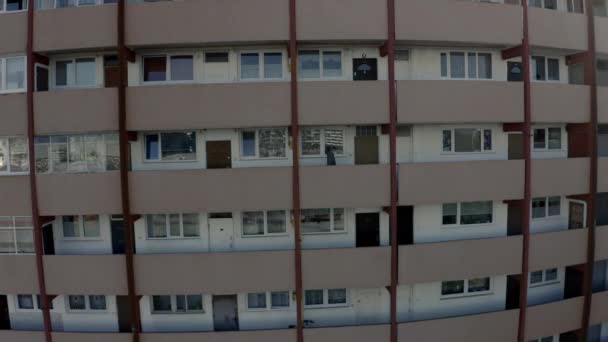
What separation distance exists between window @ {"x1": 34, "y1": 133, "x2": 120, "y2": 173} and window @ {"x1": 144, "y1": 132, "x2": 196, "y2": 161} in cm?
92

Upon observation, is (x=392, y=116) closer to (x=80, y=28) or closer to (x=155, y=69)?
(x=155, y=69)

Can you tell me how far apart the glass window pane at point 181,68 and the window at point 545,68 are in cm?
1113

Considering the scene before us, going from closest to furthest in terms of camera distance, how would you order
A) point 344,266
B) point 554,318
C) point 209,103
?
point 209,103
point 344,266
point 554,318

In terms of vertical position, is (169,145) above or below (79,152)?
above

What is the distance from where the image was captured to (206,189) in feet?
29.3

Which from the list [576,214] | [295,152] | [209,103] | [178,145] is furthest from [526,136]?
[178,145]

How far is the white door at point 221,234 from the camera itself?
A: 32.2 feet

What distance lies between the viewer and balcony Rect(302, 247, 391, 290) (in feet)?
30.2

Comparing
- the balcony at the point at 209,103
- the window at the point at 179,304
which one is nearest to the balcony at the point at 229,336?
the window at the point at 179,304

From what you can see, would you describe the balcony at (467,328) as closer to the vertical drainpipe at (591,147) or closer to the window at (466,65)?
the vertical drainpipe at (591,147)

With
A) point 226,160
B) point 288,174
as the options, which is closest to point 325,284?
point 288,174

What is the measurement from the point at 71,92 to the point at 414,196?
10.1 meters

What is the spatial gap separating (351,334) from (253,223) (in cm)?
436

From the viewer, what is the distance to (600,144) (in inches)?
435
